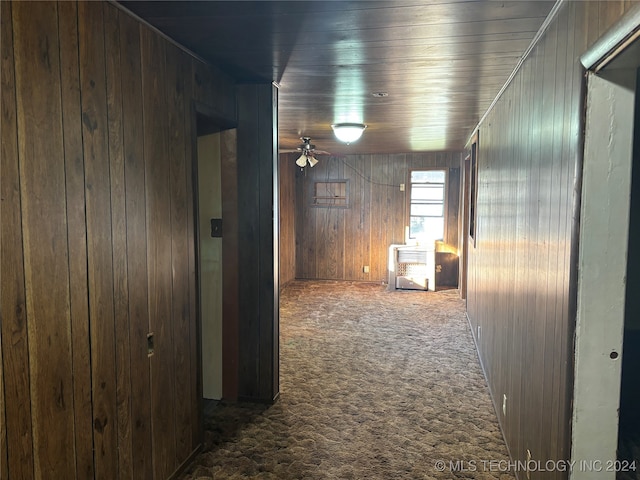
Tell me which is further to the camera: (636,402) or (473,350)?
(473,350)

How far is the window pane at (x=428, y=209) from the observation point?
7.79 meters

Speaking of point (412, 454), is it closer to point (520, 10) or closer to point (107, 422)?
point (107, 422)

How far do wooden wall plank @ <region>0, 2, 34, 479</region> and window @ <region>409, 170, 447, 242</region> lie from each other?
22.8 feet

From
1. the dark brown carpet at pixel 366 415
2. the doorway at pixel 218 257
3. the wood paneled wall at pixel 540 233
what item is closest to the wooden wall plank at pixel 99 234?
the dark brown carpet at pixel 366 415

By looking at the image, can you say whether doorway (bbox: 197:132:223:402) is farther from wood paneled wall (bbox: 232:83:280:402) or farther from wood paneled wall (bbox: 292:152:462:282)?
wood paneled wall (bbox: 292:152:462:282)

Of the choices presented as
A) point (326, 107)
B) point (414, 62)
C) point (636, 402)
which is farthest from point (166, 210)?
point (636, 402)

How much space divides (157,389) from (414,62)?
2168mm

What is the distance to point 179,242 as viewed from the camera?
2408 millimetres

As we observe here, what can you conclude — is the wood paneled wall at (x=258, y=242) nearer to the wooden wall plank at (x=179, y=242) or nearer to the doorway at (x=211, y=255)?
the doorway at (x=211, y=255)

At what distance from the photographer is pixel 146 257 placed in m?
2.11

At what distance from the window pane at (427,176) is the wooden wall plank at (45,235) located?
679 centimetres

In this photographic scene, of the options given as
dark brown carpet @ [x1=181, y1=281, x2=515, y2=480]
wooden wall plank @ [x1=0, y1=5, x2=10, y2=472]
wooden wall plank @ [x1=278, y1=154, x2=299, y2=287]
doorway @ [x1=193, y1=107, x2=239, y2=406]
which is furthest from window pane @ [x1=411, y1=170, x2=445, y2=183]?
wooden wall plank @ [x1=0, y1=5, x2=10, y2=472]

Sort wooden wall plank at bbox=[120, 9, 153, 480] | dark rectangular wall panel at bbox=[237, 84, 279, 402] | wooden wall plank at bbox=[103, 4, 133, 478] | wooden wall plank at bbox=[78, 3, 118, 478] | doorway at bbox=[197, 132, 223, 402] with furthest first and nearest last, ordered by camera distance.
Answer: doorway at bbox=[197, 132, 223, 402]
dark rectangular wall panel at bbox=[237, 84, 279, 402]
wooden wall plank at bbox=[120, 9, 153, 480]
wooden wall plank at bbox=[103, 4, 133, 478]
wooden wall plank at bbox=[78, 3, 118, 478]

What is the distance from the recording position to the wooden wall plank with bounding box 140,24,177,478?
211cm
